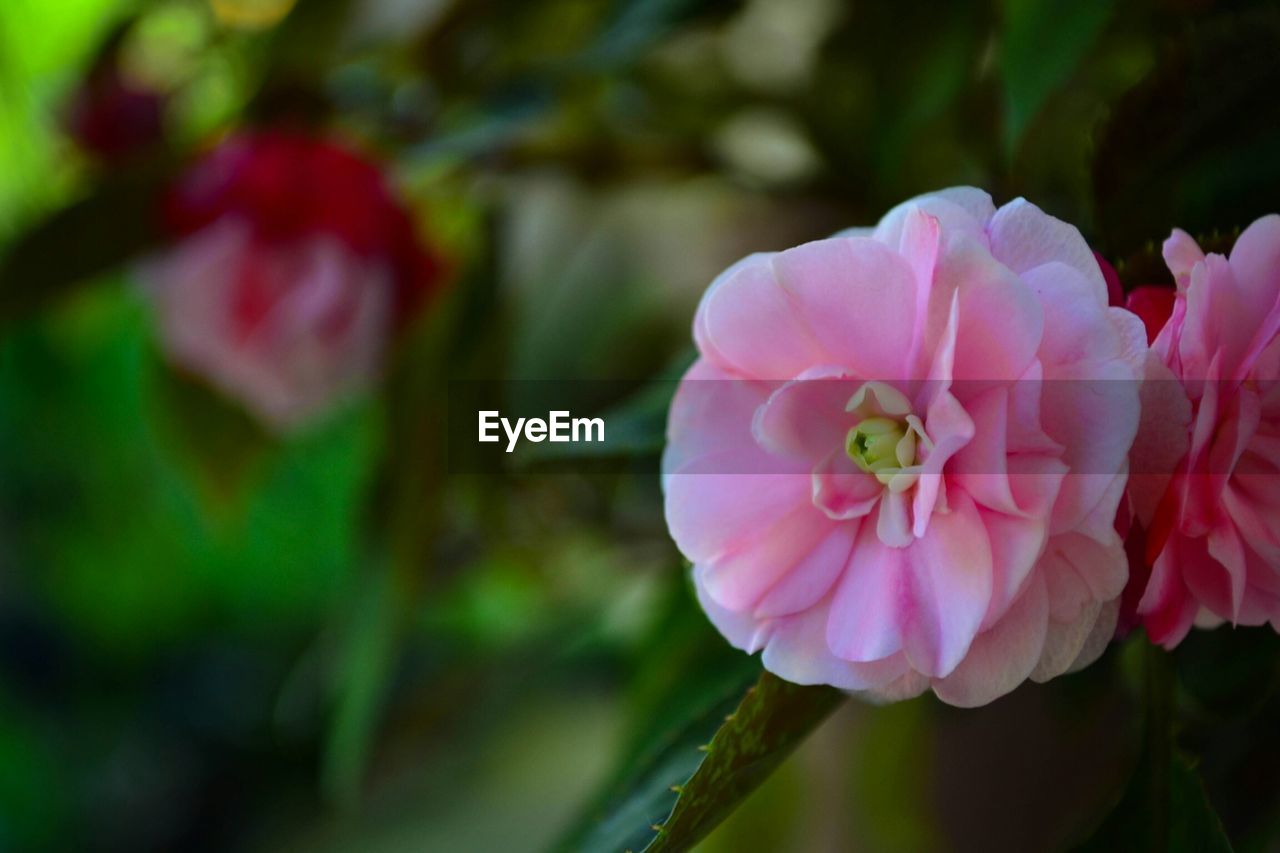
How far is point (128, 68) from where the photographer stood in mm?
466

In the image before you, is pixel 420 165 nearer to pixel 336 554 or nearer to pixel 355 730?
pixel 355 730

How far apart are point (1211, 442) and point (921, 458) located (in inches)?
1.4

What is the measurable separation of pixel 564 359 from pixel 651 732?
311 mm

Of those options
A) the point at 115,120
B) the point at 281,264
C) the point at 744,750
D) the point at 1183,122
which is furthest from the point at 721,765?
the point at 115,120

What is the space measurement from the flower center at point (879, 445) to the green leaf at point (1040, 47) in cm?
8

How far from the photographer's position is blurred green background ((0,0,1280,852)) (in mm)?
213

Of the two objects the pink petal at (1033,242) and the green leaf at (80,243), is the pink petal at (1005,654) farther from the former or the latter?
the green leaf at (80,243)

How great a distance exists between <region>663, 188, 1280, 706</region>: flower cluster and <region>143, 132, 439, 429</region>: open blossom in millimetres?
217

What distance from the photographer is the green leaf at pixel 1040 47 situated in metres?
0.21

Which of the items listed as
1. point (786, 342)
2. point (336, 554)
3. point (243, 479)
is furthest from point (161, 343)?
point (336, 554)

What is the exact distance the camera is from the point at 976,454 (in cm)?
14

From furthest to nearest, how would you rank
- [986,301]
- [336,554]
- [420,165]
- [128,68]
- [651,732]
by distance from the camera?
1. [336,554]
2. [128,68]
3. [420,165]
4. [651,732]
5. [986,301]

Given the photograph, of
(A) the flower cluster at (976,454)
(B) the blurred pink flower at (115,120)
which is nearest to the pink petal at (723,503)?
(A) the flower cluster at (976,454)

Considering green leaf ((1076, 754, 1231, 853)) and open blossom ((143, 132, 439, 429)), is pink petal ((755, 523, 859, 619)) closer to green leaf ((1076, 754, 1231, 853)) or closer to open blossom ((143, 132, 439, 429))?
green leaf ((1076, 754, 1231, 853))
